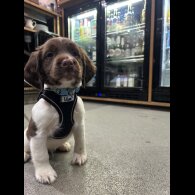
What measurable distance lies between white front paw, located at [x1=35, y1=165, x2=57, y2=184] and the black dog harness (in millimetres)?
127

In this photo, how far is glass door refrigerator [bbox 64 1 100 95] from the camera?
279 cm

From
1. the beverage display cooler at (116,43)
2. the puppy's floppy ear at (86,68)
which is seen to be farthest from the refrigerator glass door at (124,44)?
the puppy's floppy ear at (86,68)

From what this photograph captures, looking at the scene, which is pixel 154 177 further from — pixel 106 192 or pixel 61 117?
pixel 61 117

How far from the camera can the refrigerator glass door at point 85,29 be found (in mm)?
3039

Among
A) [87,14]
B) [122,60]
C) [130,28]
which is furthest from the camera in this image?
[87,14]

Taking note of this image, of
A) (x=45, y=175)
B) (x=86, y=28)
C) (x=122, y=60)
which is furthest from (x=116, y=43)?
(x=45, y=175)

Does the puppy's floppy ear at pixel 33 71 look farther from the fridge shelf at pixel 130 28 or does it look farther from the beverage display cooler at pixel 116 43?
the fridge shelf at pixel 130 28

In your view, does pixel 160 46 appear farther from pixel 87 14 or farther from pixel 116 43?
pixel 87 14

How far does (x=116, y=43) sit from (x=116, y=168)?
240 centimetres

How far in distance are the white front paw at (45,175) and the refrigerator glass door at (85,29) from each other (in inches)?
92.2

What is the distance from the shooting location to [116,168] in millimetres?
761

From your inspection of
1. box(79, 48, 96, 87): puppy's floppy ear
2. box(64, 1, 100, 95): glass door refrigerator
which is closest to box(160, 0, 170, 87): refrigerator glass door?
box(64, 1, 100, 95): glass door refrigerator

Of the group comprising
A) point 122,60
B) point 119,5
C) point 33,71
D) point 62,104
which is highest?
point 119,5

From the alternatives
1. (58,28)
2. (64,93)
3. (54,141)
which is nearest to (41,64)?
(64,93)
